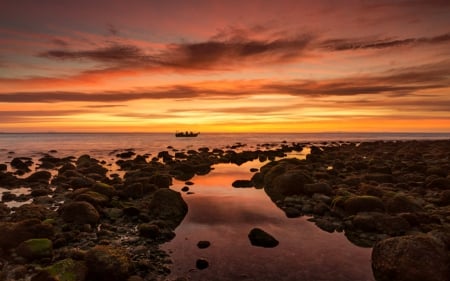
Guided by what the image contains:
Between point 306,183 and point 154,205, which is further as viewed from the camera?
point 306,183

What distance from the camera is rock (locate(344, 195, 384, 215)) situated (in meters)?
17.8

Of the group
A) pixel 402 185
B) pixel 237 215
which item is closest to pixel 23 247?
pixel 237 215

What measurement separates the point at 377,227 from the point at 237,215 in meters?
7.38

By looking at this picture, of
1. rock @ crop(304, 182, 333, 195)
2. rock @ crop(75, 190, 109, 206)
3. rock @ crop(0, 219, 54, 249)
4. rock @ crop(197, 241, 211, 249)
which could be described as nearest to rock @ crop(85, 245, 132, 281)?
rock @ crop(197, 241, 211, 249)

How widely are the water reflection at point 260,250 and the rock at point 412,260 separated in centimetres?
75

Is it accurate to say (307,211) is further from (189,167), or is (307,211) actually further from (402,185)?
(189,167)

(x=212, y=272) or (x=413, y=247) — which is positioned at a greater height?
(x=413, y=247)

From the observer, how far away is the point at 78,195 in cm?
2025

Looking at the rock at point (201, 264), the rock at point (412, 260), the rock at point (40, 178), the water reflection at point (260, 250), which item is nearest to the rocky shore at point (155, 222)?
the rock at point (412, 260)

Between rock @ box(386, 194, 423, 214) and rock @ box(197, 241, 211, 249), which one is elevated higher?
rock @ box(386, 194, 423, 214)

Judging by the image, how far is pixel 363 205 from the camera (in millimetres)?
17984

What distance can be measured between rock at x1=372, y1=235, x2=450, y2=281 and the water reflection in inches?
29.7

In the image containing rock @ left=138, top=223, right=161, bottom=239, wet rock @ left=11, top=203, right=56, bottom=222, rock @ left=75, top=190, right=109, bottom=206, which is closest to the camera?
rock @ left=138, top=223, right=161, bottom=239

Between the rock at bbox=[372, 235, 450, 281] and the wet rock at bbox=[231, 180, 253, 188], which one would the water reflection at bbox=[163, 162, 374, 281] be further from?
the wet rock at bbox=[231, 180, 253, 188]
